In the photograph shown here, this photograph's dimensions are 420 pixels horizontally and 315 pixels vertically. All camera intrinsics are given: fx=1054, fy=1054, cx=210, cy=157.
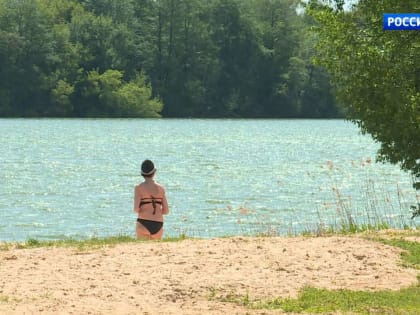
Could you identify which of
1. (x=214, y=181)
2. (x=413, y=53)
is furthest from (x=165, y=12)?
(x=413, y=53)

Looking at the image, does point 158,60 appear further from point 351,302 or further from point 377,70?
point 351,302

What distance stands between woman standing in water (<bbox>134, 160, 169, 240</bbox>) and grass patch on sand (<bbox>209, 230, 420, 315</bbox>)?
4.13 m

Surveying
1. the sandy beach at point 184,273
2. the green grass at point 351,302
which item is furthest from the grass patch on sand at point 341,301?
the sandy beach at point 184,273

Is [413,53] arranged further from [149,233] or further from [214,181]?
[214,181]

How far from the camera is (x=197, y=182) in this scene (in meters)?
39.6

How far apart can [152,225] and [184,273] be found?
11.6ft

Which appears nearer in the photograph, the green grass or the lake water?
the green grass

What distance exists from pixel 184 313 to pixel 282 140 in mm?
64677

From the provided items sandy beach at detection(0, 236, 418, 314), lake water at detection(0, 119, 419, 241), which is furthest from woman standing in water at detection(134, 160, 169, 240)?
lake water at detection(0, 119, 419, 241)

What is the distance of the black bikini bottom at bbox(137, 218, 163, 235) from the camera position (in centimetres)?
1570

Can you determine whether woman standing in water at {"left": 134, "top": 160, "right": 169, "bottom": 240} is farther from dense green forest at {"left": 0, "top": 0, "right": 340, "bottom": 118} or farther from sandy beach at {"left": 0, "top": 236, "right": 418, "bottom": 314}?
dense green forest at {"left": 0, "top": 0, "right": 340, "bottom": 118}

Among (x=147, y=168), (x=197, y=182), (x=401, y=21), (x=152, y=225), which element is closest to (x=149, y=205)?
(x=152, y=225)

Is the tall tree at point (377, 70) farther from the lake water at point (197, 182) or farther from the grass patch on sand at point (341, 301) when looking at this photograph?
the grass patch on sand at point (341, 301)

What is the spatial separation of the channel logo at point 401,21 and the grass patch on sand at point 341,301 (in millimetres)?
4967
